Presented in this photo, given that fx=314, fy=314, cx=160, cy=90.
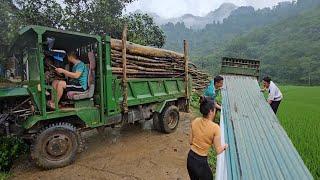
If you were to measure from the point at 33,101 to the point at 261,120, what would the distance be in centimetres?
500

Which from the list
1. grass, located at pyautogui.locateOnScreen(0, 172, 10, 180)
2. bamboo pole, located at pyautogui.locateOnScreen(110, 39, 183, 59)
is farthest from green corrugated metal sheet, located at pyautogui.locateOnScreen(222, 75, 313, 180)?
grass, located at pyautogui.locateOnScreen(0, 172, 10, 180)

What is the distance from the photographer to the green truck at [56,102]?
5.20m

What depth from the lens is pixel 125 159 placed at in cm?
601

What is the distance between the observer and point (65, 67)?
606 centimetres

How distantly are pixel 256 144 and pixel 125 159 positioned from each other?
2479mm

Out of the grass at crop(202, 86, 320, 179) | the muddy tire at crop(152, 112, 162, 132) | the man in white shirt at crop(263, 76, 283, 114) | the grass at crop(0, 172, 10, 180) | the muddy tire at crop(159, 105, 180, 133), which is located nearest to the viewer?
the grass at crop(0, 172, 10, 180)

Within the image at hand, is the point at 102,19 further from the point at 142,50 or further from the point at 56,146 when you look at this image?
the point at 56,146

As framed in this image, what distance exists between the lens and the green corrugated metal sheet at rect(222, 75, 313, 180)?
15.3 feet

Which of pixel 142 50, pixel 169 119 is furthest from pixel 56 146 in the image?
pixel 169 119

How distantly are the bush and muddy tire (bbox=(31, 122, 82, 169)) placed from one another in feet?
2.12

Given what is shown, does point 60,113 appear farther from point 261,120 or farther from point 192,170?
point 261,120

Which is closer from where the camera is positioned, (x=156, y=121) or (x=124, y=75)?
(x=124, y=75)

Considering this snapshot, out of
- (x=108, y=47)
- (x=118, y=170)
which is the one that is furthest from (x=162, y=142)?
(x=108, y=47)

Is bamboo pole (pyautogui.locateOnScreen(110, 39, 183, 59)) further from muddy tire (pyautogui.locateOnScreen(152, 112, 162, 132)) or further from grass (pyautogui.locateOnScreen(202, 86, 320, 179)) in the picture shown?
grass (pyautogui.locateOnScreen(202, 86, 320, 179))
